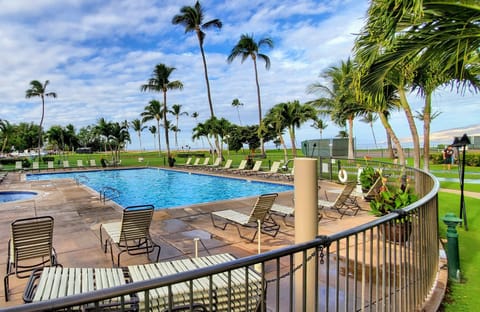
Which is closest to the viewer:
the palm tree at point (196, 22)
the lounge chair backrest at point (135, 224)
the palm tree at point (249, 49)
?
the lounge chair backrest at point (135, 224)

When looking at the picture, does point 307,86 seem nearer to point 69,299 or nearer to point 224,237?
point 224,237

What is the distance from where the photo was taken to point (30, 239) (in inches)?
152

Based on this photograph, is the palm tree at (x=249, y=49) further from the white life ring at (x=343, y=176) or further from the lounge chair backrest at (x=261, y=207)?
the lounge chair backrest at (x=261, y=207)

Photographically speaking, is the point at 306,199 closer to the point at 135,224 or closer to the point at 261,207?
the point at 135,224

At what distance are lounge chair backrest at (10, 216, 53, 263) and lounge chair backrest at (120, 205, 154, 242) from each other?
38.7 inches

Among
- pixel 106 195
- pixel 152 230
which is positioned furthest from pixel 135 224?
pixel 106 195

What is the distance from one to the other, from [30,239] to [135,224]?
4.44 ft

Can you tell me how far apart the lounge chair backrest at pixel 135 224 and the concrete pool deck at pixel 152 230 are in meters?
0.40

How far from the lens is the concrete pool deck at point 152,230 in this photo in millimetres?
4738

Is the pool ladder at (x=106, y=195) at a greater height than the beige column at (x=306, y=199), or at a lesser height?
lesser

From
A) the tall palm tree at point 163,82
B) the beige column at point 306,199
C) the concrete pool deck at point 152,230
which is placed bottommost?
the concrete pool deck at point 152,230

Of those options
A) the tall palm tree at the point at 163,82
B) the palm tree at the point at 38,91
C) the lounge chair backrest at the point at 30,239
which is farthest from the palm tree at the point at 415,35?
the palm tree at the point at 38,91

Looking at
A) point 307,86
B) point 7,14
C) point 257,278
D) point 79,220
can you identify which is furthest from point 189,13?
point 257,278

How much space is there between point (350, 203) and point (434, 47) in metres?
5.63
